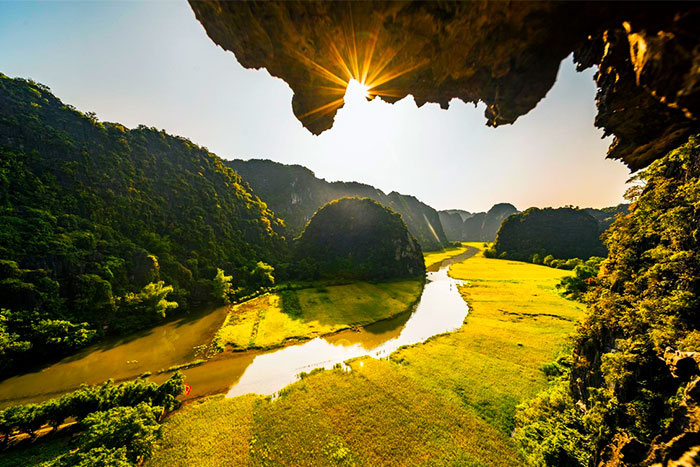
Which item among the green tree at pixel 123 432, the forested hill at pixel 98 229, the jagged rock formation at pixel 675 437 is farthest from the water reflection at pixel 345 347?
the forested hill at pixel 98 229

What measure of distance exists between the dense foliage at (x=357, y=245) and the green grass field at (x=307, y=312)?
823 cm

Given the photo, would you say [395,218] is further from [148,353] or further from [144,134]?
[144,134]

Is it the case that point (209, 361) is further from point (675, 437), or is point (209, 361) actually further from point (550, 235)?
point (550, 235)

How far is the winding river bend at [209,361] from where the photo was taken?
645 inches

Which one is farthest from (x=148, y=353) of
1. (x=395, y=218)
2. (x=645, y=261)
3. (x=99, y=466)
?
(x=395, y=218)

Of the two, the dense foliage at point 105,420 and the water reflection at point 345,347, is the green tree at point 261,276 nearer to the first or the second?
the water reflection at point 345,347

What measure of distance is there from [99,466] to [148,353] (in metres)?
14.9

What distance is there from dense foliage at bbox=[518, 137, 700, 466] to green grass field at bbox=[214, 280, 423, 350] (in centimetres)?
2004

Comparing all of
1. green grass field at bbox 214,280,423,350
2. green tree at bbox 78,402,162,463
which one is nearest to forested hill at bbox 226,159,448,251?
green grass field at bbox 214,280,423,350

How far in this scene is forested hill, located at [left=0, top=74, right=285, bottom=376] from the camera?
2177cm

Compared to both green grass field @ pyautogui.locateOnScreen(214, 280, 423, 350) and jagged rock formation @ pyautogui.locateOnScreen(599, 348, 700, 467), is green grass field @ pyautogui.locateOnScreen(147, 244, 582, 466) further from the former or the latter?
green grass field @ pyautogui.locateOnScreen(214, 280, 423, 350)

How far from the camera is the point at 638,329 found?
7883mm

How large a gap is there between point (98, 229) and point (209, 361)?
103 feet

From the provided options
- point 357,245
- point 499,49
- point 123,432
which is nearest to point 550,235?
point 357,245
